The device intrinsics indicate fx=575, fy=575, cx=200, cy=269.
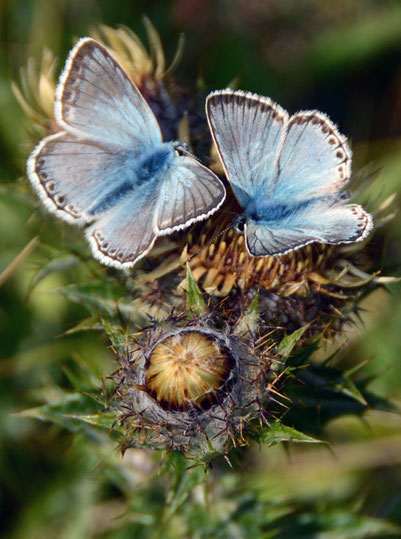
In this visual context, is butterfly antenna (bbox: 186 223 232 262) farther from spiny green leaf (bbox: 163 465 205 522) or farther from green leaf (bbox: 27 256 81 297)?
spiny green leaf (bbox: 163 465 205 522)

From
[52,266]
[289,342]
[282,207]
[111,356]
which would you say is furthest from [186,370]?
[111,356]

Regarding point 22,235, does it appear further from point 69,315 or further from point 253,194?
point 253,194

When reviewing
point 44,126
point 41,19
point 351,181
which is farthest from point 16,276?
point 351,181

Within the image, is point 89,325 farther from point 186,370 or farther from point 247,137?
point 247,137

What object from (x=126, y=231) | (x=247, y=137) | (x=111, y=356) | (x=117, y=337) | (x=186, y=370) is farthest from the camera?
(x=111, y=356)

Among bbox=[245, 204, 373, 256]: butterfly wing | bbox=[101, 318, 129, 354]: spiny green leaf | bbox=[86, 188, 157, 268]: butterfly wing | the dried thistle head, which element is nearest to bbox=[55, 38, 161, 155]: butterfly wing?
bbox=[86, 188, 157, 268]: butterfly wing

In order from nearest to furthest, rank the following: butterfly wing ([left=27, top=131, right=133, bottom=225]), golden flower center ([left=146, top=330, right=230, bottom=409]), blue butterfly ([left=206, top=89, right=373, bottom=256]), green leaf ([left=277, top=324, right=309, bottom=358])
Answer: golden flower center ([left=146, top=330, right=230, bottom=409]) < green leaf ([left=277, top=324, right=309, bottom=358]) < blue butterfly ([left=206, top=89, right=373, bottom=256]) < butterfly wing ([left=27, top=131, right=133, bottom=225])

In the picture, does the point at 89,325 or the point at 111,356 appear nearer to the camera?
the point at 89,325
